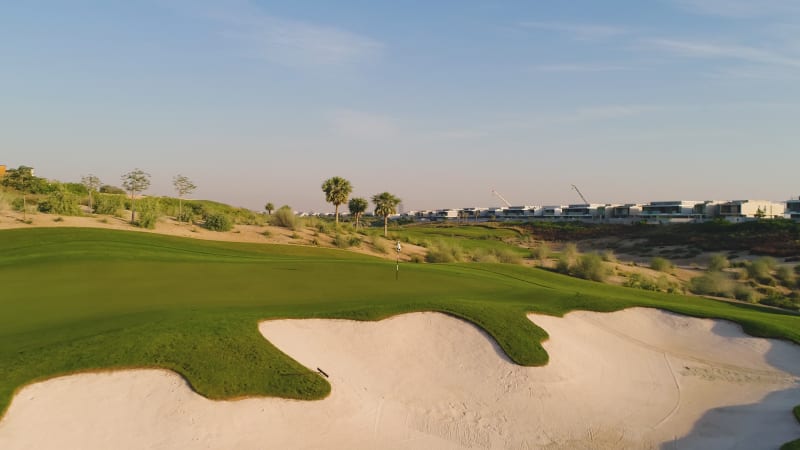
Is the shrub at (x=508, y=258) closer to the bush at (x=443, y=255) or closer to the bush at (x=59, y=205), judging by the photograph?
the bush at (x=443, y=255)

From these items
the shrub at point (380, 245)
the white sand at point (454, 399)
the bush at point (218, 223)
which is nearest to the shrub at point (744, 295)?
the white sand at point (454, 399)

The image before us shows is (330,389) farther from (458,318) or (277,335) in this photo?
(458,318)

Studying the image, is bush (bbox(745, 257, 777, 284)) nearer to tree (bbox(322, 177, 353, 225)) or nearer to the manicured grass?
the manicured grass

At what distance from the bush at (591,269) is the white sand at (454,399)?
25448 mm

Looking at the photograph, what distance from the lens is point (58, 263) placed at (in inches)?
923

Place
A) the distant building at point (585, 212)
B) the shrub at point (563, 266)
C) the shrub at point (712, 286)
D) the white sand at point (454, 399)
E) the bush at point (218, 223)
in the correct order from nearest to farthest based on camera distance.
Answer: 1. the white sand at point (454, 399)
2. the shrub at point (712, 286)
3. the shrub at point (563, 266)
4. the bush at point (218, 223)
5. the distant building at point (585, 212)

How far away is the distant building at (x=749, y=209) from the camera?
137m

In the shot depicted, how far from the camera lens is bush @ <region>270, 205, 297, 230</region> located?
62.5m

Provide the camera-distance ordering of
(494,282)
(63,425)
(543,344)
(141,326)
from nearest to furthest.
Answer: (63,425)
(141,326)
(543,344)
(494,282)

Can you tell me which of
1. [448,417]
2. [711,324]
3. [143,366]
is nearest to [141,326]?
[143,366]

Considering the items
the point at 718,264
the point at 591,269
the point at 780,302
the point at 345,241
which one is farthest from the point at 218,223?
the point at 718,264

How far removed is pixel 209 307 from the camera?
1625 centimetres

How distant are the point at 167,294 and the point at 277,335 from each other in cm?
663

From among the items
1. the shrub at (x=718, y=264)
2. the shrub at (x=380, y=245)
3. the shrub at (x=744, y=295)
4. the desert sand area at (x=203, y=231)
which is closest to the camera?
the shrub at (x=744, y=295)
